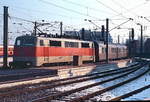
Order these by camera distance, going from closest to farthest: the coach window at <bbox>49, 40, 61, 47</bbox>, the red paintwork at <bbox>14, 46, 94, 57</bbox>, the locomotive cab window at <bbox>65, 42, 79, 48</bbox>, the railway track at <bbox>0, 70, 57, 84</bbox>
A: the railway track at <bbox>0, 70, 57, 84</bbox>, the red paintwork at <bbox>14, 46, 94, 57</bbox>, the coach window at <bbox>49, 40, 61, 47</bbox>, the locomotive cab window at <bbox>65, 42, 79, 48</bbox>

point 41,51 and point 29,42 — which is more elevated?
point 29,42

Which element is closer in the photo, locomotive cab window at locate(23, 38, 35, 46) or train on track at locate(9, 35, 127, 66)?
train on track at locate(9, 35, 127, 66)

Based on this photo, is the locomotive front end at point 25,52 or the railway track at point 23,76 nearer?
the railway track at point 23,76

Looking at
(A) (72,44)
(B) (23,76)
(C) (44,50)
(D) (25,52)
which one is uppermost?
(A) (72,44)

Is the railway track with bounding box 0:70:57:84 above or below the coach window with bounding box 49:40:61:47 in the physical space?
below

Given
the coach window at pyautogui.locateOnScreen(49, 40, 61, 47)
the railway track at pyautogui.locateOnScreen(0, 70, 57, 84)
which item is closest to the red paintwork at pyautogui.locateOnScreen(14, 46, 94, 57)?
the coach window at pyautogui.locateOnScreen(49, 40, 61, 47)

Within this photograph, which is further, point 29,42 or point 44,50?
point 44,50

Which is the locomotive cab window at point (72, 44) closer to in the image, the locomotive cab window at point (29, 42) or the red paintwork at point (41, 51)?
the red paintwork at point (41, 51)

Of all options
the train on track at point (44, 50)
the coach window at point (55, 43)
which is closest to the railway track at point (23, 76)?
the train on track at point (44, 50)

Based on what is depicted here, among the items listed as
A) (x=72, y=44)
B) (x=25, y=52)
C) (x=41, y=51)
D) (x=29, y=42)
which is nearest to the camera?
(x=25, y=52)

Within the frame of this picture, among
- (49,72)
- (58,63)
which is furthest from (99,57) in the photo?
(49,72)

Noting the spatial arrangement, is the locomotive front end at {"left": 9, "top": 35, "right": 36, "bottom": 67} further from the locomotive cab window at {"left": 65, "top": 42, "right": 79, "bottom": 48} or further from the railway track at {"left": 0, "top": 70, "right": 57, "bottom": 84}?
the locomotive cab window at {"left": 65, "top": 42, "right": 79, "bottom": 48}

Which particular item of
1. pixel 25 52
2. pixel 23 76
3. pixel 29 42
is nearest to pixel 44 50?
pixel 29 42

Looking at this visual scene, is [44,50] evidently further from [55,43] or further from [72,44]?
[72,44]
